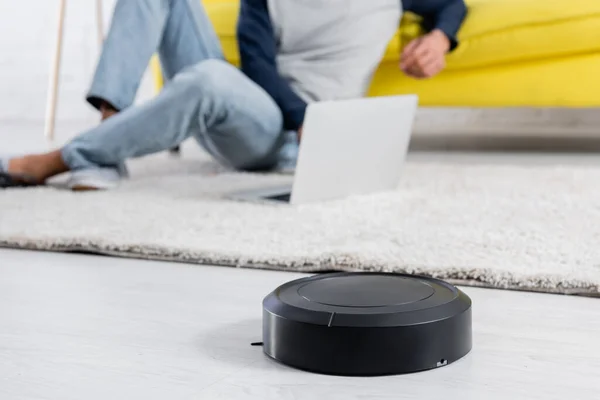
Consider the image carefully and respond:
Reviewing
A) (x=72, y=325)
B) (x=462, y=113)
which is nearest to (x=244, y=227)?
(x=72, y=325)

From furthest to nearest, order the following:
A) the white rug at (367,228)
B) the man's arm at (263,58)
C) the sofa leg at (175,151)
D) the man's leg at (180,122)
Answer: the sofa leg at (175,151), the man's arm at (263,58), the man's leg at (180,122), the white rug at (367,228)

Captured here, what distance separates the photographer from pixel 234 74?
1929 millimetres

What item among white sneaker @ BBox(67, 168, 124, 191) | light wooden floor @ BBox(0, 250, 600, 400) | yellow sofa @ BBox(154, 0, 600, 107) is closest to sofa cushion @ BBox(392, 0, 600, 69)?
yellow sofa @ BBox(154, 0, 600, 107)

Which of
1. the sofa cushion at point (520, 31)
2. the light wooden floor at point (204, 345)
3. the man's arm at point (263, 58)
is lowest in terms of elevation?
the light wooden floor at point (204, 345)

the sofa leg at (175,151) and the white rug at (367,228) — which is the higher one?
the white rug at (367,228)

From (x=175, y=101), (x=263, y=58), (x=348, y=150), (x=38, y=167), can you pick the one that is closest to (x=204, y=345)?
(x=348, y=150)

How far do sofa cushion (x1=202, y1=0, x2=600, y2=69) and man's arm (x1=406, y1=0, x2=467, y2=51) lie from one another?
70mm

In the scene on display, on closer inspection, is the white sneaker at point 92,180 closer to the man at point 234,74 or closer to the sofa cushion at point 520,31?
the man at point 234,74

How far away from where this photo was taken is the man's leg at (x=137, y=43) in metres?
2.02

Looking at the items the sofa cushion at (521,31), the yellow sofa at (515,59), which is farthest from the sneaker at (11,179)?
the sofa cushion at (521,31)

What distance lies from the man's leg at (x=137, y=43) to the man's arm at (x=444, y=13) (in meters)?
0.61

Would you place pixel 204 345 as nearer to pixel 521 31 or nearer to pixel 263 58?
pixel 263 58

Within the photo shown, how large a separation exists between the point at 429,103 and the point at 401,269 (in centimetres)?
157

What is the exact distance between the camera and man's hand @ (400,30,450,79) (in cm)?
229
